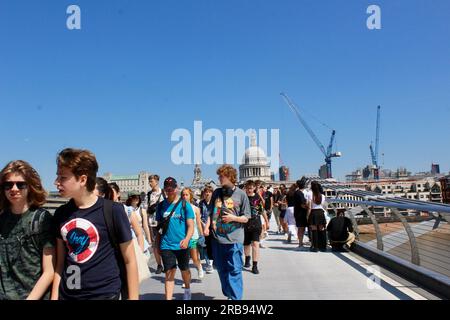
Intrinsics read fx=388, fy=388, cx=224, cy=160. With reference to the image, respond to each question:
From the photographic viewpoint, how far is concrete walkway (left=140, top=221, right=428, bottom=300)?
5.50 m

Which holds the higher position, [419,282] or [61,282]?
[61,282]

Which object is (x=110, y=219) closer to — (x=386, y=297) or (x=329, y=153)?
(x=386, y=297)

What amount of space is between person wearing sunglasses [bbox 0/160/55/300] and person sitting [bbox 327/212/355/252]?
7780 millimetres

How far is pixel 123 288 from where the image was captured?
2740mm

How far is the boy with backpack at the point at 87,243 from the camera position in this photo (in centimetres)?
262

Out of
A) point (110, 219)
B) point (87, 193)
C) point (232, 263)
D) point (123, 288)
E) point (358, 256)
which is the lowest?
point (358, 256)

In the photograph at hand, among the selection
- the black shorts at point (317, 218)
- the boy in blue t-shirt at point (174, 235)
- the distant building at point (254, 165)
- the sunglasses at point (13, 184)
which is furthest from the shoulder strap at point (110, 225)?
the distant building at point (254, 165)

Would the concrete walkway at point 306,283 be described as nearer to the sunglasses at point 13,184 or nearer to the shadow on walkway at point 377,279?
the shadow on walkway at point 377,279

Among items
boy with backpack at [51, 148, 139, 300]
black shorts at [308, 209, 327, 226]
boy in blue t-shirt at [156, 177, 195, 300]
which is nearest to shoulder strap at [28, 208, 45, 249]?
boy with backpack at [51, 148, 139, 300]

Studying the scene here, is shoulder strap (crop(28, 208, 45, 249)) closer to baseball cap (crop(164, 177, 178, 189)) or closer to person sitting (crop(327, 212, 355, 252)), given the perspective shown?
baseball cap (crop(164, 177, 178, 189))

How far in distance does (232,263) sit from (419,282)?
302 cm
